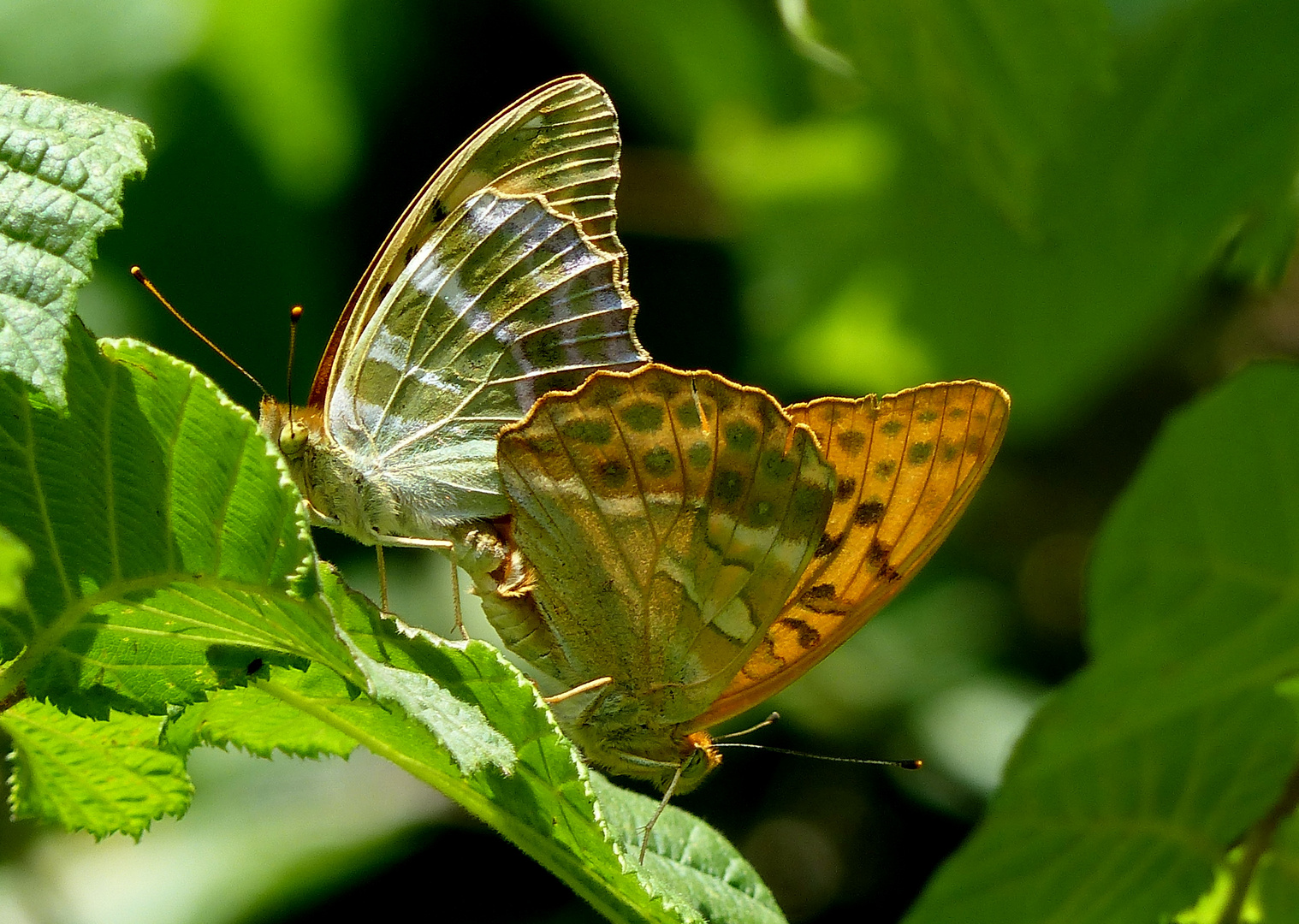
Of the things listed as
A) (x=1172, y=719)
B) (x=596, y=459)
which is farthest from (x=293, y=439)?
(x=1172, y=719)

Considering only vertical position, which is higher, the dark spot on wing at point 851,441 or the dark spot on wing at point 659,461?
the dark spot on wing at point 851,441

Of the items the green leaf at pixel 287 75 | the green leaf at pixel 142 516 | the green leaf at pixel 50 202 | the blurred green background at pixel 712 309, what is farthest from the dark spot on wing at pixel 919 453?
the green leaf at pixel 287 75

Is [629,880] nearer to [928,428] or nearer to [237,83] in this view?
[928,428]

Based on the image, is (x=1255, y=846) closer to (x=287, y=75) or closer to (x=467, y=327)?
(x=467, y=327)

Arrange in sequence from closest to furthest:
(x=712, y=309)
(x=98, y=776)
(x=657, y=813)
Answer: (x=98, y=776) < (x=657, y=813) < (x=712, y=309)

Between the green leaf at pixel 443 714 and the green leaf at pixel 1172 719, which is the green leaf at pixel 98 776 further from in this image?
the green leaf at pixel 1172 719

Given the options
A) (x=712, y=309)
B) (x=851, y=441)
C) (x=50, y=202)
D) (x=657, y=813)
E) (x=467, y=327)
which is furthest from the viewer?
(x=712, y=309)
